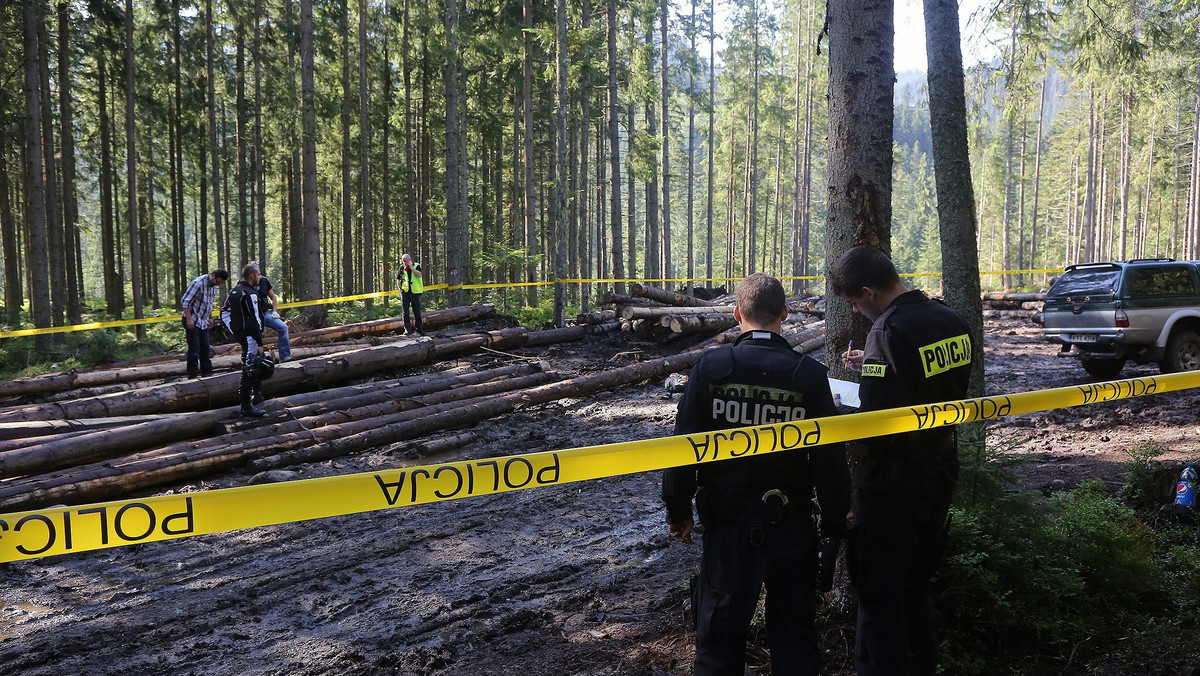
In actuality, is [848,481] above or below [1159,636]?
above

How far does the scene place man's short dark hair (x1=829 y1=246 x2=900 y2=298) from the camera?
3.45 m

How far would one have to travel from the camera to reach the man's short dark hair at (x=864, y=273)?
11.3 feet

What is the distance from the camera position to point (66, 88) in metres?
18.9

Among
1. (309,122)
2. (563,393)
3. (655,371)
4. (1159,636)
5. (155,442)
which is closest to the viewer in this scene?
(1159,636)

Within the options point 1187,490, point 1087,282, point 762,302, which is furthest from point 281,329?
point 1087,282

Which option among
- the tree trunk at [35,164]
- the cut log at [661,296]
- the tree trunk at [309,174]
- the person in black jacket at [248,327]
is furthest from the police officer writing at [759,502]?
the tree trunk at [35,164]

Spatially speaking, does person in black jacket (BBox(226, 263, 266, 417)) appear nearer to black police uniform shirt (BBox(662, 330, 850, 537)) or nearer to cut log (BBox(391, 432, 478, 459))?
cut log (BBox(391, 432, 478, 459))

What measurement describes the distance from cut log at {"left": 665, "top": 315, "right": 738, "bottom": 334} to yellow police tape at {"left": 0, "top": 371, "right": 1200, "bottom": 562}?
13.2 m

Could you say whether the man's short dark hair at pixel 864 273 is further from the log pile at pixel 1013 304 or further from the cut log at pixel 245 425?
the log pile at pixel 1013 304

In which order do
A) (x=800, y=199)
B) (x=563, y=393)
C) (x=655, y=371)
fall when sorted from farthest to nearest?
(x=800, y=199), (x=655, y=371), (x=563, y=393)

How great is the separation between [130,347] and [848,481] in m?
21.6

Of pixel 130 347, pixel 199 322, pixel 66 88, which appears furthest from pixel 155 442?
pixel 66 88

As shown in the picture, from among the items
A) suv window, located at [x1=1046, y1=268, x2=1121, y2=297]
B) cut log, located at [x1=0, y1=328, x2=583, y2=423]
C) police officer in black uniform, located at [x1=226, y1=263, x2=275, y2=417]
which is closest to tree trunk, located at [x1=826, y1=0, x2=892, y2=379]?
police officer in black uniform, located at [x1=226, y1=263, x2=275, y2=417]

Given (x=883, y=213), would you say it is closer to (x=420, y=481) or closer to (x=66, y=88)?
(x=420, y=481)
